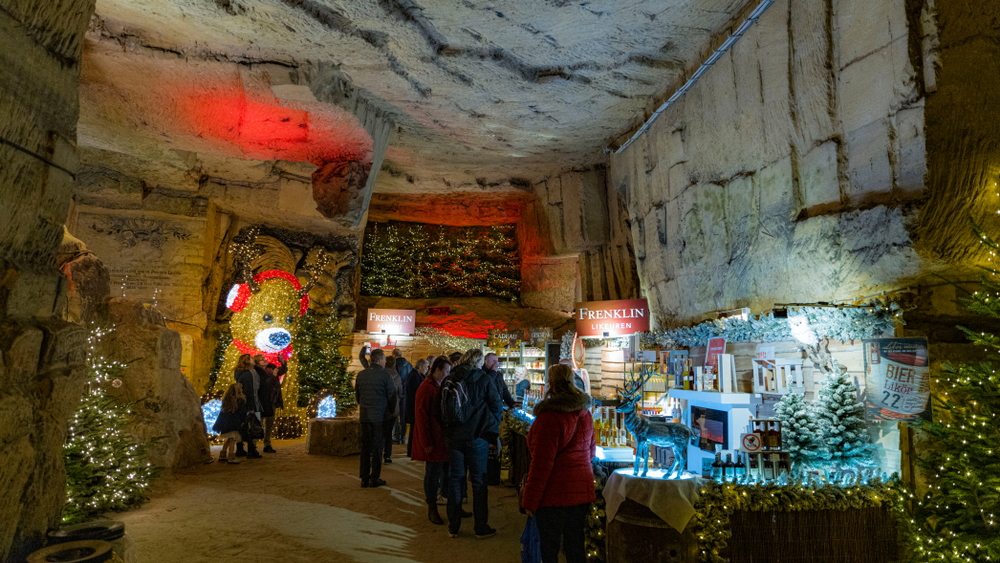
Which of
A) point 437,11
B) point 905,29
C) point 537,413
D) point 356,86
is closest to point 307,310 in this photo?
point 356,86

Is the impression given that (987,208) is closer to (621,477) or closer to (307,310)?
(621,477)

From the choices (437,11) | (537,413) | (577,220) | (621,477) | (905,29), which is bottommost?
(621,477)

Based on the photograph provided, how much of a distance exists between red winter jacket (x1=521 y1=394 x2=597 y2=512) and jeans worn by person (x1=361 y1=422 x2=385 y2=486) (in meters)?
3.74

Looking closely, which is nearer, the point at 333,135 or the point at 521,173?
the point at 333,135

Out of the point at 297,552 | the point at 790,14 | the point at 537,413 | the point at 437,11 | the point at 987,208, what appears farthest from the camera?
the point at 437,11

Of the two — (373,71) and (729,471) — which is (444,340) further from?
(729,471)

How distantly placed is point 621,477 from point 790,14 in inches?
188

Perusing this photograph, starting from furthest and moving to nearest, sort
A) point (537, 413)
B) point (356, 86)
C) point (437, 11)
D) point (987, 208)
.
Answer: point (356, 86)
point (437, 11)
point (987, 208)
point (537, 413)

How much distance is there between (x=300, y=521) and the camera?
17.8 ft

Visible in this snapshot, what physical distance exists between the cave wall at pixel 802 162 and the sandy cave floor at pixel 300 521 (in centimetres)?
366

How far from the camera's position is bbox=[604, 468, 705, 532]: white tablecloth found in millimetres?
3639

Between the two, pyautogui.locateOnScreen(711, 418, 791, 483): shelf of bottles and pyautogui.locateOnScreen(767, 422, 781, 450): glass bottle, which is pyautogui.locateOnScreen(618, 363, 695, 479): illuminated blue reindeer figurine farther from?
pyautogui.locateOnScreen(767, 422, 781, 450): glass bottle

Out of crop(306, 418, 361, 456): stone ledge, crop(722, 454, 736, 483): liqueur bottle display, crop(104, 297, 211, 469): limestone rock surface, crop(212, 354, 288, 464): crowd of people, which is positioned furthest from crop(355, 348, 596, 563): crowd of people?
crop(104, 297, 211, 469): limestone rock surface

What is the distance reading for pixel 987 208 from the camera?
397 centimetres
